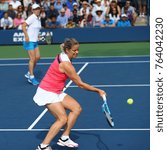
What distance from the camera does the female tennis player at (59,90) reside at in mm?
8305

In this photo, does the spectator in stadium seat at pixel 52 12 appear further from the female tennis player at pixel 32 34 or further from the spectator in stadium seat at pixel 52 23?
the female tennis player at pixel 32 34

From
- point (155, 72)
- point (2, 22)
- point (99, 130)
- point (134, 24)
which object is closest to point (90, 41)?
point (134, 24)

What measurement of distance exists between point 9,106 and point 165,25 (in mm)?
7172

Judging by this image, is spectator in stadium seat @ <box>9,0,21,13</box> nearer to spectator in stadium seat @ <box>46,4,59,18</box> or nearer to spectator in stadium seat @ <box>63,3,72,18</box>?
spectator in stadium seat @ <box>46,4,59,18</box>

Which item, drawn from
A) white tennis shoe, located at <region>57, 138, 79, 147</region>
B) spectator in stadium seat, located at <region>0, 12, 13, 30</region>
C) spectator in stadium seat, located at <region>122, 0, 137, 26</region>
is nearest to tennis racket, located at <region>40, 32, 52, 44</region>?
spectator in stadium seat, located at <region>0, 12, 13, 30</region>

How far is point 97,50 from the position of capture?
20.2 m

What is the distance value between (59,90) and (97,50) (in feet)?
38.7

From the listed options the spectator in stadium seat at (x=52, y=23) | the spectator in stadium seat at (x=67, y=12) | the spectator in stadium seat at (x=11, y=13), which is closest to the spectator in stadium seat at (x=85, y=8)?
the spectator in stadium seat at (x=67, y=12)

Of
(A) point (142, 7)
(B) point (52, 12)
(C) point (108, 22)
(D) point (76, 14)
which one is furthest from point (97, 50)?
(A) point (142, 7)

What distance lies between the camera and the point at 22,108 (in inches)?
467

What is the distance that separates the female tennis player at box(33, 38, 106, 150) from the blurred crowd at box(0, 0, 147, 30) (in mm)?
13816

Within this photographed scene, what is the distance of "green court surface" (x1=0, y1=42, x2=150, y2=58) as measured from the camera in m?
19.4

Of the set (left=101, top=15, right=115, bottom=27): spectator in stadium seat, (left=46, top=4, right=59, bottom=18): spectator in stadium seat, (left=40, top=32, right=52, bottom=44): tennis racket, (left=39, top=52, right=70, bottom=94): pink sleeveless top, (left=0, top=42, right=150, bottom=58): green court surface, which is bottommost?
(left=0, top=42, right=150, bottom=58): green court surface

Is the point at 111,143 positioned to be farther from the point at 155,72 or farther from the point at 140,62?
the point at 140,62
